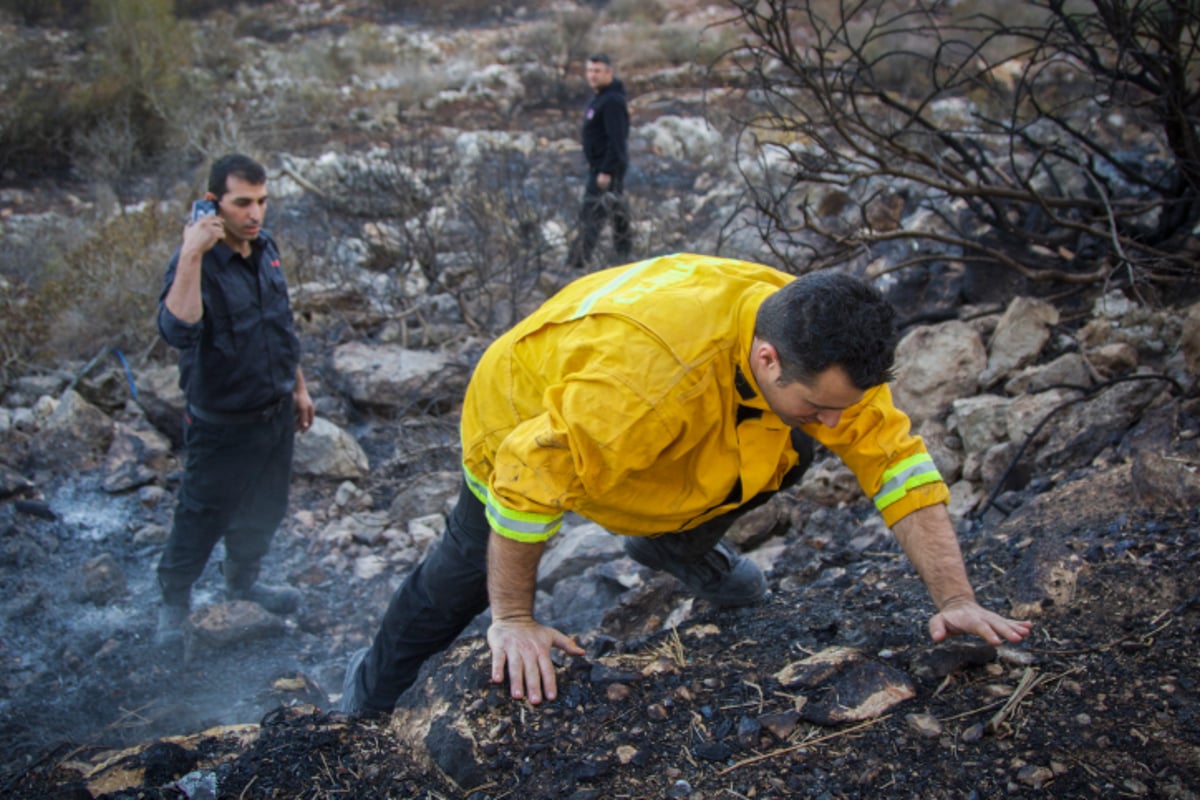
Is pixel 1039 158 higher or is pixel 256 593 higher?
pixel 1039 158

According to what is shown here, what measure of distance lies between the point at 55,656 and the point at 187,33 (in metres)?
13.4

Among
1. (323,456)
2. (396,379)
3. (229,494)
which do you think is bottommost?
(323,456)

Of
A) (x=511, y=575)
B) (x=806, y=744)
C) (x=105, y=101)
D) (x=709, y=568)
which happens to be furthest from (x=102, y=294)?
(x=105, y=101)

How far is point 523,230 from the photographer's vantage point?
6.42 meters

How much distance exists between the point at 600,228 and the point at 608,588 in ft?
12.1

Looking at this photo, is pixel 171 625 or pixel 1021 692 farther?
pixel 171 625

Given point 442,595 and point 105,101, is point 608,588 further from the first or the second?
point 105,101

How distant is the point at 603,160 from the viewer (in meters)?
7.07

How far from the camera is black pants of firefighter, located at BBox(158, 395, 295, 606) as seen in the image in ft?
11.1

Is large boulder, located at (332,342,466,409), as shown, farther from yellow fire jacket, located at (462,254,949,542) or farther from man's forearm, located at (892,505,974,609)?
man's forearm, located at (892,505,974,609)

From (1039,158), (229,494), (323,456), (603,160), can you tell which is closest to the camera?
(229,494)

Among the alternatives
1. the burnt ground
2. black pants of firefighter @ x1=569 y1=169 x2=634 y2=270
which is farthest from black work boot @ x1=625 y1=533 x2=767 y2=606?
black pants of firefighter @ x1=569 y1=169 x2=634 y2=270

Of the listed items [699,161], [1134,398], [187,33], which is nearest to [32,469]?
[1134,398]

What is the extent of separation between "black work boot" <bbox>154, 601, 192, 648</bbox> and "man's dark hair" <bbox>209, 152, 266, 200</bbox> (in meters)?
1.65
